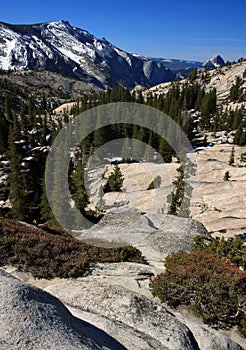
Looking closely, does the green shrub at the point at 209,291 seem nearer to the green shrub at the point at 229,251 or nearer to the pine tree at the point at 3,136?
the green shrub at the point at 229,251

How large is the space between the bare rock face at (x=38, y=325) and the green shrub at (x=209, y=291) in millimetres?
4474

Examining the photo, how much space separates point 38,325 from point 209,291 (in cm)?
734

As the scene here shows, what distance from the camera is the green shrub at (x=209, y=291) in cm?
1120

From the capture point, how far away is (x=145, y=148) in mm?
77625

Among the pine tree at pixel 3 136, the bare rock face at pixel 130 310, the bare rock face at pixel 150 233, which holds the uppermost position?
the pine tree at pixel 3 136

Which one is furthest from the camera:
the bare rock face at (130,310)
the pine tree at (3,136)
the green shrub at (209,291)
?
the pine tree at (3,136)

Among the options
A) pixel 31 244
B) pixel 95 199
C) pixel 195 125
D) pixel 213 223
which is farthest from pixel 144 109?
pixel 31 244

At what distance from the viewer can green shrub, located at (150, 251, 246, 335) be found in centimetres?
1120

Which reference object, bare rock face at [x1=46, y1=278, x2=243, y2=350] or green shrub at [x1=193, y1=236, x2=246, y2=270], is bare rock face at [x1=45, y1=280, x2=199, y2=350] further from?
green shrub at [x1=193, y1=236, x2=246, y2=270]

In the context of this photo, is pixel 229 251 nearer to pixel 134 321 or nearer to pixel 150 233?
pixel 150 233

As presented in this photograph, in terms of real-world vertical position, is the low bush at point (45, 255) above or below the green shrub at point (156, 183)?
above

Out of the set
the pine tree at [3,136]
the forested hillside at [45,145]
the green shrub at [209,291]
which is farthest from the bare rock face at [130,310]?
the pine tree at [3,136]

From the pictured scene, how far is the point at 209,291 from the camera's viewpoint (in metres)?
11.5

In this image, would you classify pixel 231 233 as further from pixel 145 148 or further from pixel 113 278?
pixel 145 148
